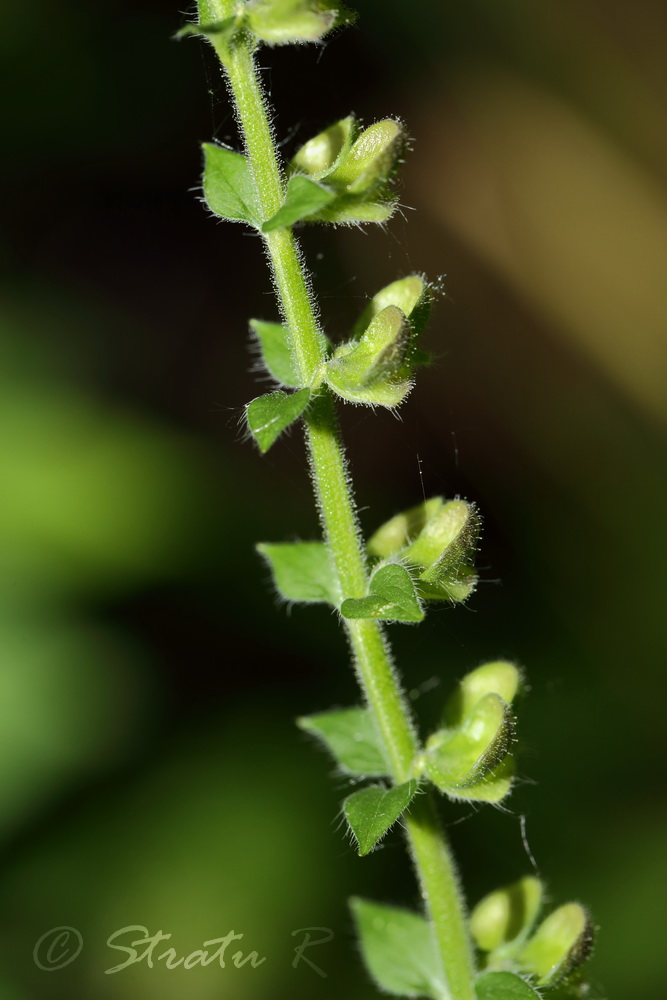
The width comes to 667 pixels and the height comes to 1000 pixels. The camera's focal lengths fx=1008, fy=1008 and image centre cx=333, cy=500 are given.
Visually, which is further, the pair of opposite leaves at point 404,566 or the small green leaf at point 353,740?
the small green leaf at point 353,740

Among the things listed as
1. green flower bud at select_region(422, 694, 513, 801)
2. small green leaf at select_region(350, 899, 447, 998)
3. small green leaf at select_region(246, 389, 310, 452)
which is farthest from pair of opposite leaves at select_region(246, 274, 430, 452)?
small green leaf at select_region(350, 899, 447, 998)

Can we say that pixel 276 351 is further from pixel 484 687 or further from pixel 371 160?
pixel 484 687

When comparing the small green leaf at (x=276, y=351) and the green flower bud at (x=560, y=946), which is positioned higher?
the small green leaf at (x=276, y=351)

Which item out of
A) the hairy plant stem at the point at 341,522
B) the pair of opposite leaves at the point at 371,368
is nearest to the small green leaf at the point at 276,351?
the pair of opposite leaves at the point at 371,368

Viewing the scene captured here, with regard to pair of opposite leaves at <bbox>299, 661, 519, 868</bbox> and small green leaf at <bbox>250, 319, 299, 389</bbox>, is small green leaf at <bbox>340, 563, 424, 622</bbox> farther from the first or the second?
small green leaf at <bbox>250, 319, 299, 389</bbox>
